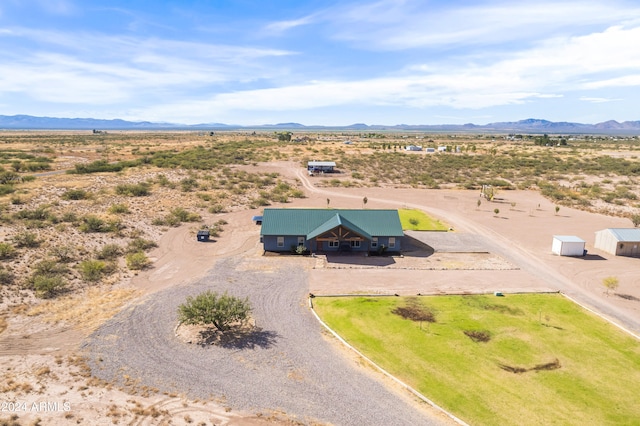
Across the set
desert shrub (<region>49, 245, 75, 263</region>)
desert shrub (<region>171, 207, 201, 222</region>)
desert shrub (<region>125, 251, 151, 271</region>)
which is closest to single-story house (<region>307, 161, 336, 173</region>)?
desert shrub (<region>171, 207, 201, 222</region>)

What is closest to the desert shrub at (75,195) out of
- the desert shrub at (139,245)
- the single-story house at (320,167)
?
the desert shrub at (139,245)

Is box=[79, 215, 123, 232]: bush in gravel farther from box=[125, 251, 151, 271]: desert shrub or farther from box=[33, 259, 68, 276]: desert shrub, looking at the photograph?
box=[33, 259, 68, 276]: desert shrub

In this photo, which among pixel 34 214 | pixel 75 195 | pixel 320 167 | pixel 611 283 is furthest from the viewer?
pixel 320 167

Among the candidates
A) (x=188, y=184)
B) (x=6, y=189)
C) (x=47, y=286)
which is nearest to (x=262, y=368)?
(x=47, y=286)

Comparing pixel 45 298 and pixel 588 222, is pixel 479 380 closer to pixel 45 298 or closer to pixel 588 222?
pixel 45 298

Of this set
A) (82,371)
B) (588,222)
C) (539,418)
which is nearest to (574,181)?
(588,222)

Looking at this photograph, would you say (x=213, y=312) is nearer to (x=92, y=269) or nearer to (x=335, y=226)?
(x=92, y=269)
